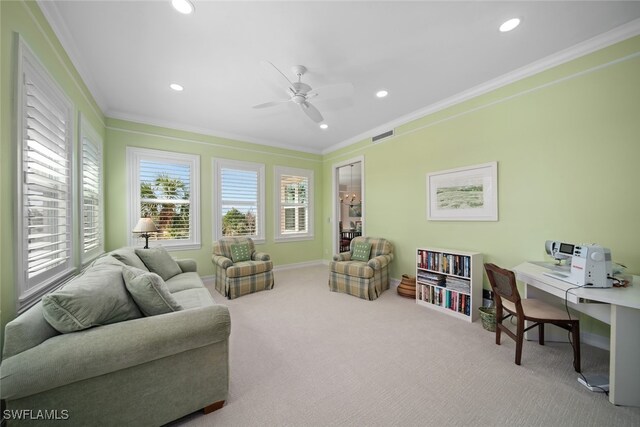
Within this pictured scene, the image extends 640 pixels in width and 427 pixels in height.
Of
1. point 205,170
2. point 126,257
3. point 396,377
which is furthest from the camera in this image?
point 205,170

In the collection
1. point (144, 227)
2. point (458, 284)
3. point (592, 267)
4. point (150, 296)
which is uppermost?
point (144, 227)

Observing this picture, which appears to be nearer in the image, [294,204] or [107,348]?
[107,348]

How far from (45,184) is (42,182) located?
44mm

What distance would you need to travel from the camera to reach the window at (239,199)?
455 centimetres

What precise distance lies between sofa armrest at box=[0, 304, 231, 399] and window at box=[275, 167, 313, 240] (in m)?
3.81

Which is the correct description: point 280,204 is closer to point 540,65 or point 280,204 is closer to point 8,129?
point 8,129

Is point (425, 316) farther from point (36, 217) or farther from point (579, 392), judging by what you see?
point (36, 217)

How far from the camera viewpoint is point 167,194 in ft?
13.4

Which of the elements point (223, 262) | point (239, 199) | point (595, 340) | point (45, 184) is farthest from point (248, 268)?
point (595, 340)

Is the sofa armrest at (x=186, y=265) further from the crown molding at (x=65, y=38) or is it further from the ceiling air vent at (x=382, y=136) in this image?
the ceiling air vent at (x=382, y=136)

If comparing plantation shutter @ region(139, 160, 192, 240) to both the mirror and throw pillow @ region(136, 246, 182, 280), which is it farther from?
the mirror

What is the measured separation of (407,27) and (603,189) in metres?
2.33

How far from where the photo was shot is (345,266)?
3.70 metres

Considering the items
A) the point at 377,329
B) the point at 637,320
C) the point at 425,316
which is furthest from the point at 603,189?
the point at 377,329
